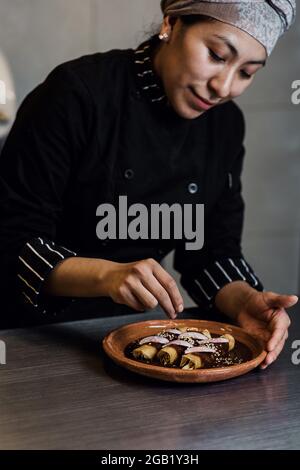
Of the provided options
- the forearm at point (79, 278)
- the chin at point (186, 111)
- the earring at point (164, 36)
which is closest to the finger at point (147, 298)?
the forearm at point (79, 278)

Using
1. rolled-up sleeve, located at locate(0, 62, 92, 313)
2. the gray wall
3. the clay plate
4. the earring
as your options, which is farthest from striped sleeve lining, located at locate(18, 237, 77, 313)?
the gray wall

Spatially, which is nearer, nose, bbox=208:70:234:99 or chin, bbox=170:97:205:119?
nose, bbox=208:70:234:99

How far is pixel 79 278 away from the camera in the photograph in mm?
1508

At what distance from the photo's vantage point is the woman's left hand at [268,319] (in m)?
1.38

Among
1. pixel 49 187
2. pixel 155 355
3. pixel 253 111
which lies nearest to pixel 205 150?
pixel 49 187

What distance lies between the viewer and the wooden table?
1.07 metres

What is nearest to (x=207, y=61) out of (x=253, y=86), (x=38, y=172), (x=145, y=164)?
(x=145, y=164)

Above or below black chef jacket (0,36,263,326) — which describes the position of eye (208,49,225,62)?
above

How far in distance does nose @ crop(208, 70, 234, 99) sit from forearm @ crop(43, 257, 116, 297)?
464 millimetres

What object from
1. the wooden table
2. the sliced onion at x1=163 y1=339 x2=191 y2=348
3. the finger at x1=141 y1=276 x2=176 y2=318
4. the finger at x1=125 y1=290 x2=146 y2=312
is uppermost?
the finger at x1=141 y1=276 x2=176 y2=318

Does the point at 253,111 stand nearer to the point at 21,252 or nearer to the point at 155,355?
the point at 21,252

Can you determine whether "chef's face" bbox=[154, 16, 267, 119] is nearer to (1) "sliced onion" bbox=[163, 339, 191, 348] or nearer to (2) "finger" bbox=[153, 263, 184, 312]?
(2) "finger" bbox=[153, 263, 184, 312]

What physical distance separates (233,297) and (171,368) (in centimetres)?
50

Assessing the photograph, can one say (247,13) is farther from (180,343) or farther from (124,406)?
(124,406)
